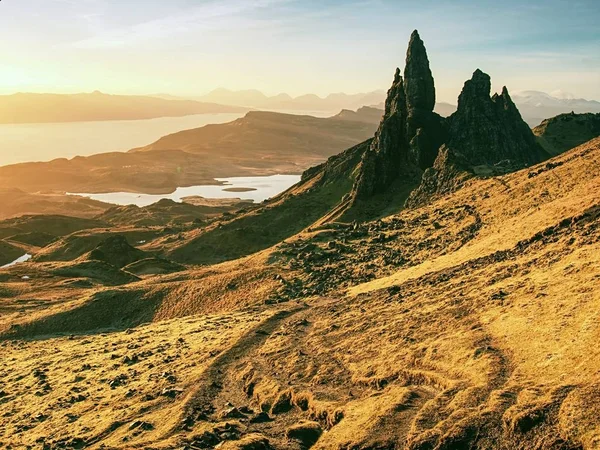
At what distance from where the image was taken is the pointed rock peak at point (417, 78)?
401 feet

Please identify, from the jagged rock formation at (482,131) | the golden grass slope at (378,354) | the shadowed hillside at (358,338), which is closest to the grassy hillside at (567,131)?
the jagged rock formation at (482,131)

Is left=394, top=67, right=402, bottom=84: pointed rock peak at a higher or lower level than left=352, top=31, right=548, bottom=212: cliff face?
higher

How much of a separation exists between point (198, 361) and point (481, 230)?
117 ft

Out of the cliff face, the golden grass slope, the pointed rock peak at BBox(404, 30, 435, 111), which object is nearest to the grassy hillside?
the cliff face

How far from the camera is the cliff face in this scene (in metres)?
112

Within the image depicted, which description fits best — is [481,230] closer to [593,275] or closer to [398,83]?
[593,275]

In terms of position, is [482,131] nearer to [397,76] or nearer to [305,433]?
[397,76]

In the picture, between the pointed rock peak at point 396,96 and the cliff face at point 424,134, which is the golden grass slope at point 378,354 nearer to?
the cliff face at point 424,134

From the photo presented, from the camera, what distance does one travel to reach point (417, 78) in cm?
12238

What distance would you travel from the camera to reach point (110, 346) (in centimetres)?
5812

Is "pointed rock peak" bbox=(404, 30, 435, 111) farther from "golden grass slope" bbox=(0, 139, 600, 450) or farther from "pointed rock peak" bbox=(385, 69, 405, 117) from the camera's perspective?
"golden grass slope" bbox=(0, 139, 600, 450)

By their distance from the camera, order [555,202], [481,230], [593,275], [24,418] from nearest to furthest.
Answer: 1. [593,275]
2. [24,418]
3. [555,202]
4. [481,230]

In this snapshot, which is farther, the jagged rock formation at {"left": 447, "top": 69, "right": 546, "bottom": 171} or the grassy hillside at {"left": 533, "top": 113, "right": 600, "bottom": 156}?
the grassy hillside at {"left": 533, "top": 113, "right": 600, "bottom": 156}

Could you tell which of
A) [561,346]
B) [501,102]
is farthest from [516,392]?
[501,102]
